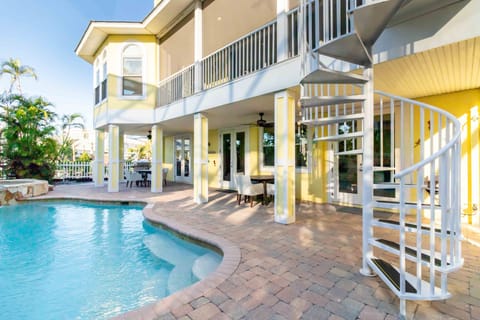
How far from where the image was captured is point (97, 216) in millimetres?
6328

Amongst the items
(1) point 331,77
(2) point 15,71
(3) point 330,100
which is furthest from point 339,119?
(2) point 15,71

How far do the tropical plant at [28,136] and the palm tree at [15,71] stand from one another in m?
4.83

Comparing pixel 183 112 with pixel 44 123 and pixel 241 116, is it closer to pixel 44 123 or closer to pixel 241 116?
pixel 241 116

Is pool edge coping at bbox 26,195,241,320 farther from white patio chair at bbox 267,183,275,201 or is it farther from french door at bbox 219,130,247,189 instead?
french door at bbox 219,130,247,189

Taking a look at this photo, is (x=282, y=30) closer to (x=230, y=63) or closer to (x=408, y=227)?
(x=230, y=63)

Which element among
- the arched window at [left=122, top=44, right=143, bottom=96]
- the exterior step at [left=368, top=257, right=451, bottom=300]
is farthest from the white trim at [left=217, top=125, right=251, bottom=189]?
the exterior step at [left=368, top=257, right=451, bottom=300]

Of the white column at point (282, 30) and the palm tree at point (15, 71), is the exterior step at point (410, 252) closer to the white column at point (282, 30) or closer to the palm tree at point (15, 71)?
the white column at point (282, 30)

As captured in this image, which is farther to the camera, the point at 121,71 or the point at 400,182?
the point at 121,71

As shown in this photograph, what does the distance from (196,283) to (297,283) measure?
3.36 feet

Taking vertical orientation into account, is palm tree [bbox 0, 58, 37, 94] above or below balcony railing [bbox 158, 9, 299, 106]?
above

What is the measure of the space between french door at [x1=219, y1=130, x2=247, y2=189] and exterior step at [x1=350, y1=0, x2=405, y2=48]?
6.77 meters

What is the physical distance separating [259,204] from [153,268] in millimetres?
3633

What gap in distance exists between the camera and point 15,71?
520 inches

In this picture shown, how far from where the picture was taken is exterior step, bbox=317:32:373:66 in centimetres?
224
